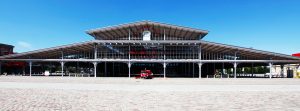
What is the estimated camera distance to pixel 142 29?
1826 inches

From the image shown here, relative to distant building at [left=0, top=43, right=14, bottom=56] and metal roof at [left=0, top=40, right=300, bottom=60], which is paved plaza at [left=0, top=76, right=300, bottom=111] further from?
distant building at [left=0, top=43, right=14, bottom=56]

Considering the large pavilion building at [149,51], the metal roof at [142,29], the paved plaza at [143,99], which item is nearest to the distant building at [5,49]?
the large pavilion building at [149,51]

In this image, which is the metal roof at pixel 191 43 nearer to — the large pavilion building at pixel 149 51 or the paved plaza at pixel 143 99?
the large pavilion building at pixel 149 51

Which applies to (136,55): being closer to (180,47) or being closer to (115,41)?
(115,41)

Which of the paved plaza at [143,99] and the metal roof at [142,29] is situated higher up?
the metal roof at [142,29]

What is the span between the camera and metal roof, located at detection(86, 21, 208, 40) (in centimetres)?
4444

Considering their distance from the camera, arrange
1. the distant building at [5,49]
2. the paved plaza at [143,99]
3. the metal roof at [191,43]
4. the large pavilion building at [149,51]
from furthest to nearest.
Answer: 1. the distant building at [5,49]
2. the large pavilion building at [149,51]
3. the metal roof at [191,43]
4. the paved plaza at [143,99]

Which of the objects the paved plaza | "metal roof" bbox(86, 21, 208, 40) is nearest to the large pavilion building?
"metal roof" bbox(86, 21, 208, 40)

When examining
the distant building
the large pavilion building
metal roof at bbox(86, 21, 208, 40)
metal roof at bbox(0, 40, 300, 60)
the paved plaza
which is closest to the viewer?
the paved plaza

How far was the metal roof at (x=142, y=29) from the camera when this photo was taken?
44.4 meters

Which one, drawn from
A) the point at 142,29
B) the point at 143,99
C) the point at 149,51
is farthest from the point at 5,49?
the point at 143,99

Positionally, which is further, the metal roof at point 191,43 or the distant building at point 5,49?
the distant building at point 5,49

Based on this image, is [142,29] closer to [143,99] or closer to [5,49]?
[143,99]

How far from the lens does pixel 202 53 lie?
45750 millimetres
